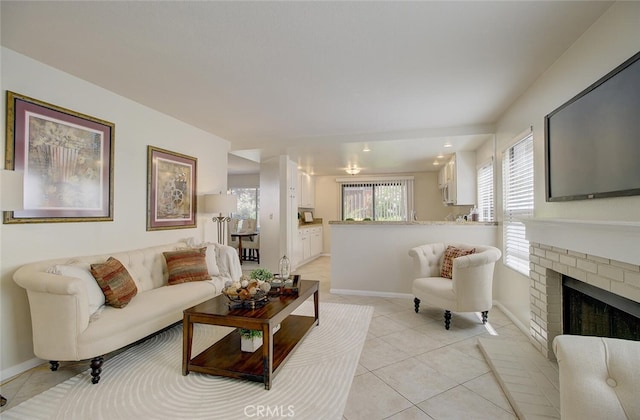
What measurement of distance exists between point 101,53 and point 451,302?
3748mm

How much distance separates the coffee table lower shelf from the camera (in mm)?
2137

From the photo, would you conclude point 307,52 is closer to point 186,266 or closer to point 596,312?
point 186,266

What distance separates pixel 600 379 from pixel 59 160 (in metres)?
3.70

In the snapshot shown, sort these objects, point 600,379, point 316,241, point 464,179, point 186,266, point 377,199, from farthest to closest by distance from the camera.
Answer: point 377,199 < point 316,241 < point 464,179 < point 186,266 < point 600,379

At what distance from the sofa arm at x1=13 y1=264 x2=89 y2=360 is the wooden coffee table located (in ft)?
2.22

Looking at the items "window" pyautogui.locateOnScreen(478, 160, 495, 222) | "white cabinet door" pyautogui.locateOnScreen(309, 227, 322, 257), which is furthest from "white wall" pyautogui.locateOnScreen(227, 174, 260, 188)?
"window" pyautogui.locateOnScreen(478, 160, 495, 222)

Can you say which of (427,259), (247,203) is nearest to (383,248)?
(427,259)

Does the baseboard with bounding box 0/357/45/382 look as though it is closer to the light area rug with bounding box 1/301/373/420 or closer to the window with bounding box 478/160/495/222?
the light area rug with bounding box 1/301/373/420

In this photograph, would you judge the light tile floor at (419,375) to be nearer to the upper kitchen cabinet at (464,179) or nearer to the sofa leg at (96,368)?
the sofa leg at (96,368)

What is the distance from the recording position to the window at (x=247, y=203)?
8.72 m

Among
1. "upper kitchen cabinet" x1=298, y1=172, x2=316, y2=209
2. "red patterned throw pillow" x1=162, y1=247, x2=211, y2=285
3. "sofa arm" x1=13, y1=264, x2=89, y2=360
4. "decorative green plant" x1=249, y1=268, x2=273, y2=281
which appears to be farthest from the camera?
"upper kitchen cabinet" x1=298, y1=172, x2=316, y2=209

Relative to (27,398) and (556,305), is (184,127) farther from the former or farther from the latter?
(556,305)

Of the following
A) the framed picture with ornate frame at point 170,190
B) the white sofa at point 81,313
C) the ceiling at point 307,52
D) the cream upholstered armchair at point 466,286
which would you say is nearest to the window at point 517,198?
the cream upholstered armchair at point 466,286

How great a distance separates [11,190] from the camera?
1954 millimetres
